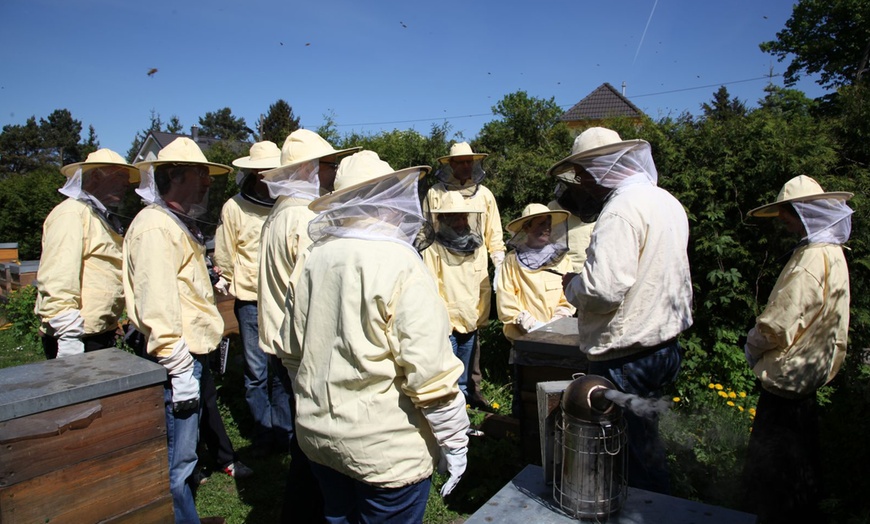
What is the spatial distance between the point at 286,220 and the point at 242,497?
175 centimetres

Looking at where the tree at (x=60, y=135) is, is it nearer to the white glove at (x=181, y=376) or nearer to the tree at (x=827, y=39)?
the tree at (x=827, y=39)

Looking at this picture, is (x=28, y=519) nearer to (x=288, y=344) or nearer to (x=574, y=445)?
(x=288, y=344)

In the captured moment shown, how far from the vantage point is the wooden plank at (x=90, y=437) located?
1.92 metres

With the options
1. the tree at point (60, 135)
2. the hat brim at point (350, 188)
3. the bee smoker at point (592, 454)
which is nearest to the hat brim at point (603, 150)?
the hat brim at point (350, 188)

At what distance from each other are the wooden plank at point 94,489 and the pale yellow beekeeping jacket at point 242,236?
2.04 metres

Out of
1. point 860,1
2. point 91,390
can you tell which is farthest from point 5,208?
point 860,1

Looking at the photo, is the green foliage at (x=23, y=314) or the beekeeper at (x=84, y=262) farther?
the green foliage at (x=23, y=314)

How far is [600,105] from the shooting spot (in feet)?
81.8

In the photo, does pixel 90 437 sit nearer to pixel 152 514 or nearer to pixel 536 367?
pixel 152 514

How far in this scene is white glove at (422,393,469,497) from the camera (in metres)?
1.83

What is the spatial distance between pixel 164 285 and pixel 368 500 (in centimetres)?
141

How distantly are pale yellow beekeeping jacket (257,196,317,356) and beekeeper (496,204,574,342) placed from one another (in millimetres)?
1515

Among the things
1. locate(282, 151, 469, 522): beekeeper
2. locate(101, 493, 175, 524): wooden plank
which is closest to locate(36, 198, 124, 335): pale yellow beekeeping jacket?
locate(101, 493, 175, 524): wooden plank

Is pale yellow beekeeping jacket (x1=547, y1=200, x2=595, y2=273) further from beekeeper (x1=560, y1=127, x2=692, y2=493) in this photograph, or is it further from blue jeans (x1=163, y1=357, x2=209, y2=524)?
blue jeans (x1=163, y1=357, x2=209, y2=524)
